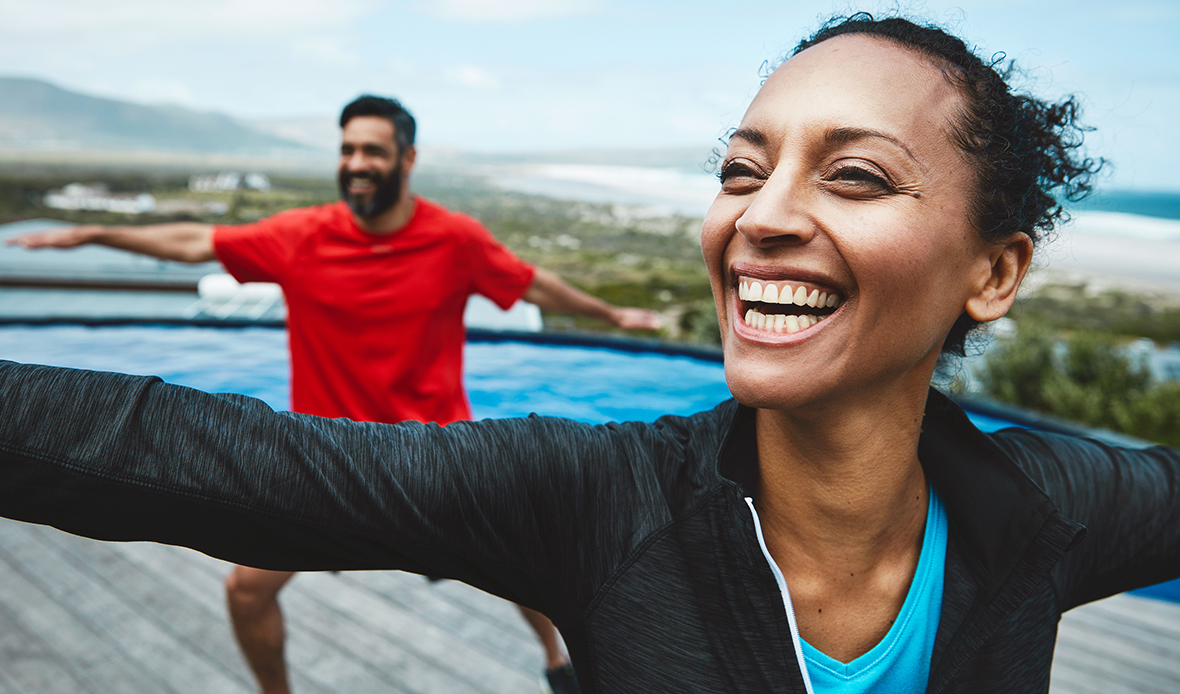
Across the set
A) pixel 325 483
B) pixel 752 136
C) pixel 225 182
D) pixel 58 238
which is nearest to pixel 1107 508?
pixel 752 136

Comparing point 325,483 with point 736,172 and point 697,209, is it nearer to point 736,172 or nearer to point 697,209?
point 736,172

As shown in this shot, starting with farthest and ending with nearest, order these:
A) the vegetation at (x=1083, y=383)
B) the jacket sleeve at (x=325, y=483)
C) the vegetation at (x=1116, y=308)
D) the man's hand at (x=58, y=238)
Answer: the vegetation at (x=1116, y=308), the vegetation at (x=1083, y=383), the man's hand at (x=58, y=238), the jacket sleeve at (x=325, y=483)

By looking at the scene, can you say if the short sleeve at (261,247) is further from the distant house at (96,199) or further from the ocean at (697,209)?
the ocean at (697,209)

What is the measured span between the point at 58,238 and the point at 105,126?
78.2 ft

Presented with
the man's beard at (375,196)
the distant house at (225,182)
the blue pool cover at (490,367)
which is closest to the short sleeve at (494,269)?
the man's beard at (375,196)

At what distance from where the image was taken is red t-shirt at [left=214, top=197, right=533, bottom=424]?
7.78ft

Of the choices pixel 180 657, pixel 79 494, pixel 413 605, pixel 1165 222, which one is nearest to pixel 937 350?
pixel 79 494

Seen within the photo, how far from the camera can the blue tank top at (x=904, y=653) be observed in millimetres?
821

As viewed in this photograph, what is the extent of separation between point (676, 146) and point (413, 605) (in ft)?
95.0

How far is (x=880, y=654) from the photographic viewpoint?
A: 2.77 feet

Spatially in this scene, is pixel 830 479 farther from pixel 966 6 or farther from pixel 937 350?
pixel 966 6

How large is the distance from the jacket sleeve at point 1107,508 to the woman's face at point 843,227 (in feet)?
1.33

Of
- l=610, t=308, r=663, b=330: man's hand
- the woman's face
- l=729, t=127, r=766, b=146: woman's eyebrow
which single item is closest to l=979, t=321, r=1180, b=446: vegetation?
l=610, t=308, r=663, b=330: man's hand

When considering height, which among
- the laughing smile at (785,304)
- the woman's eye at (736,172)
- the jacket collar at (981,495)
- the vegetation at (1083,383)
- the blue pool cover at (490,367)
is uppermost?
the woman's eye at (736,172)
